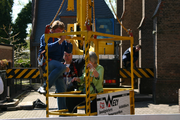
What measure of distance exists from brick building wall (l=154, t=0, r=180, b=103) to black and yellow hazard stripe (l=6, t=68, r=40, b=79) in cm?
511

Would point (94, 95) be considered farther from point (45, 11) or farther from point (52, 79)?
point (45, 11)

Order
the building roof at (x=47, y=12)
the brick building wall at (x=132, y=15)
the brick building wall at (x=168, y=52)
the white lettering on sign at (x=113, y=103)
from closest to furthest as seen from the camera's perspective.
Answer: the white lettering on sign at (x=113, y=103) < the brick building wall at (x=168, y=52) < the brick building wall at (x=132, y=15) < the building roof at (x=47, y=12)

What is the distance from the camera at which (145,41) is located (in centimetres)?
1324

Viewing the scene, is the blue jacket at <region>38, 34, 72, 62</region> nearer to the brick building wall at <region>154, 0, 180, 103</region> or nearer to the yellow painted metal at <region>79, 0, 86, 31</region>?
the yellow painted metal at <region>79, 0, 86, 31</region>

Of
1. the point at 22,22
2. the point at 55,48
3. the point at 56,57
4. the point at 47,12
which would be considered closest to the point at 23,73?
the point at 56,57

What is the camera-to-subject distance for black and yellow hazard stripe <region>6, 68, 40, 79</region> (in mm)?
10855

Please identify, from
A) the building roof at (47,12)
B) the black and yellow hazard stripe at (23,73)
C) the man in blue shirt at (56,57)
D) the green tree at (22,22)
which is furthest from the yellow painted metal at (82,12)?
the green tree at (22,22)

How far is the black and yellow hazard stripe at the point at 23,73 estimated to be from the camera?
1086 centimetres

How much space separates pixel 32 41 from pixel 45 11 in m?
4.00

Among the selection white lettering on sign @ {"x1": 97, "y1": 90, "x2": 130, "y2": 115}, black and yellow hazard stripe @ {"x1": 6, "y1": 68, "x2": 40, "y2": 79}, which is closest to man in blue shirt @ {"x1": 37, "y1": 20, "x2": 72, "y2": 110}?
white lettering on sign @ {"x1": 97, "y1": 90, "x2": 130, "y2": 115}

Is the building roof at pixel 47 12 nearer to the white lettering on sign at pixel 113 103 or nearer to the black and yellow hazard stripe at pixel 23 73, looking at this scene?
the black and yellow hazard stripe at pixel 23 73

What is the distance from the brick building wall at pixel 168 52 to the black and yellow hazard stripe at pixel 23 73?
5.11 m

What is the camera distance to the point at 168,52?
413 inches

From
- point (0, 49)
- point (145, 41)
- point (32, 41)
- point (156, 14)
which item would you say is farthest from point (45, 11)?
point (156, 14)
